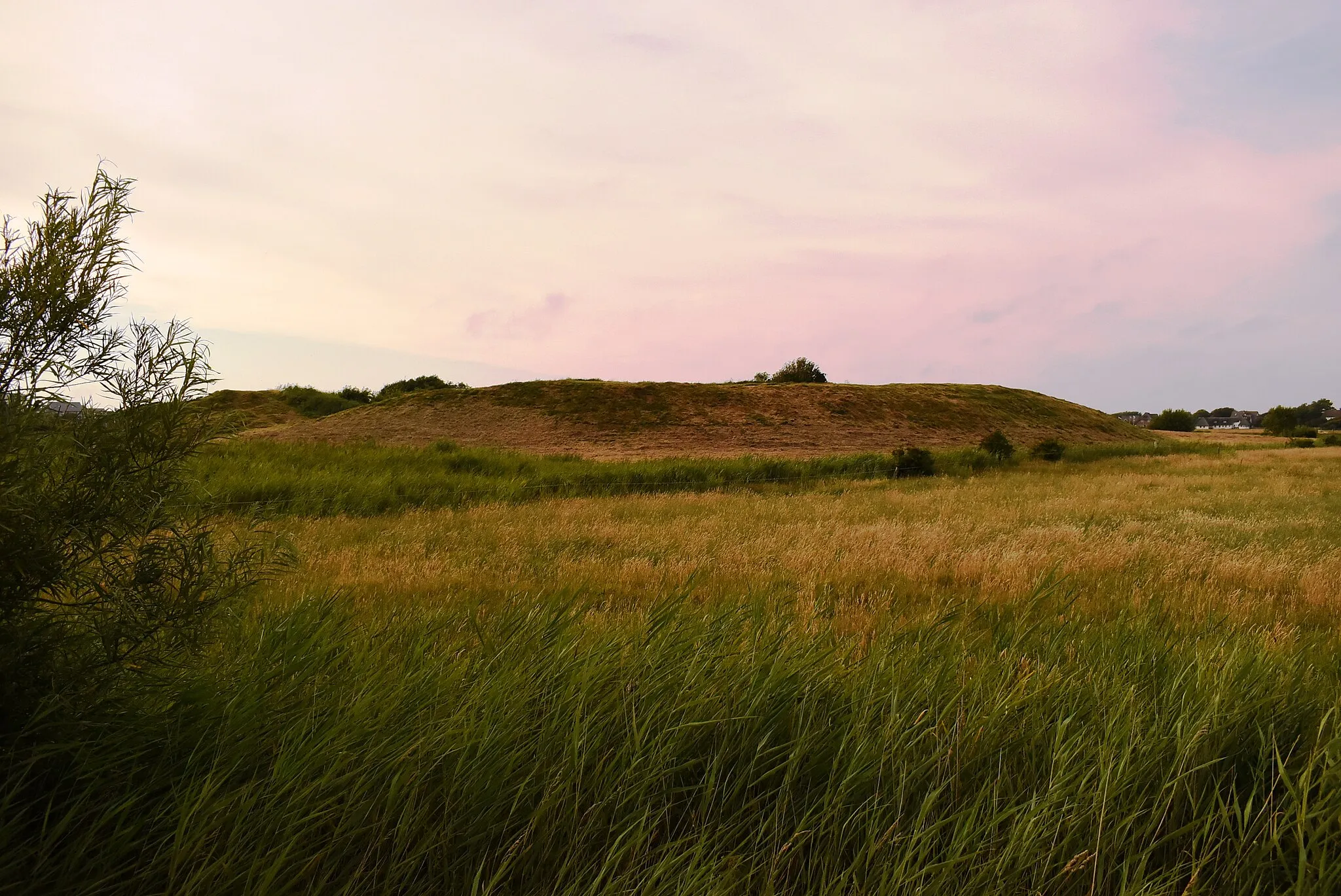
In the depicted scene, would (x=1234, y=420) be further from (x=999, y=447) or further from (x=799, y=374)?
(x=999, y=447)

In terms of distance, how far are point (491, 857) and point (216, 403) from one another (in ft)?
5.72

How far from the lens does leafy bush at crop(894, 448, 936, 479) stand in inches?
982

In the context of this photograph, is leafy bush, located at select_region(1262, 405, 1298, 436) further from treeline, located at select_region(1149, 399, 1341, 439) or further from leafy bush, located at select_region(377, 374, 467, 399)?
leafy bush, located at select_region(377, 374, 467, 399)

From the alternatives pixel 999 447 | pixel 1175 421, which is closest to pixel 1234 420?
pixel 1175 421

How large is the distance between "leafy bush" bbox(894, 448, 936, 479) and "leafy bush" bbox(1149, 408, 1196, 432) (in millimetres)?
86838

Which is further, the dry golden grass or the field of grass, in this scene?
the dry golden grass

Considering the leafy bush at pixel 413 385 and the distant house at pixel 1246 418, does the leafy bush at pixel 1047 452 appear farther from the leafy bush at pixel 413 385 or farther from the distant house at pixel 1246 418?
the distant house at pixel 1246 418

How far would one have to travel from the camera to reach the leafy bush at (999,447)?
2848cm

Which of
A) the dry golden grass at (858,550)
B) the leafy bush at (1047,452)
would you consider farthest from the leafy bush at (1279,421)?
the dry golden grass at (858,550)

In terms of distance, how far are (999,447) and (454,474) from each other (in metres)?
23.0

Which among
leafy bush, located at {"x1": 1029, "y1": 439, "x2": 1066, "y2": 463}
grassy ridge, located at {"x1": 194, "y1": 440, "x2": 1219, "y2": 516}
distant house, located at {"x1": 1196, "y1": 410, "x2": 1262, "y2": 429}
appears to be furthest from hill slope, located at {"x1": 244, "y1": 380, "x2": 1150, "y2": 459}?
distant house, located at {"x1": 1196, "y1": 410, "x2": 1262, "y2": 429}

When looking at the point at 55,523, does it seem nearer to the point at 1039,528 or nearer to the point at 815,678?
the point at 815,678

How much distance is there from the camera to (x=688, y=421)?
3822 cm

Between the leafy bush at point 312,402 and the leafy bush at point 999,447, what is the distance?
45.2 meters
